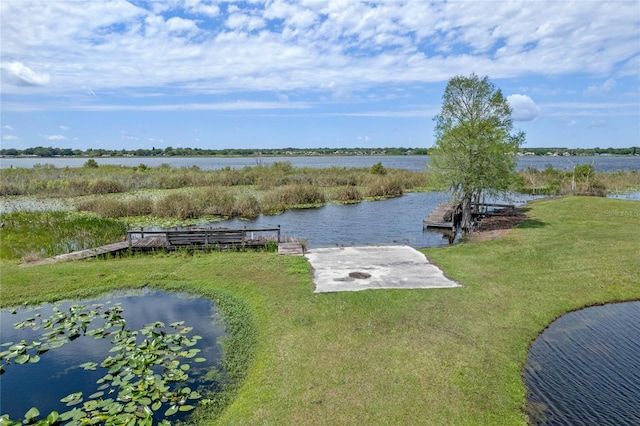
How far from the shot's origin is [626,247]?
17203 mm

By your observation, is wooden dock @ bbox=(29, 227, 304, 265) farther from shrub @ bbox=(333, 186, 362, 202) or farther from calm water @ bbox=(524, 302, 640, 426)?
shrub @ bbox=(333, 186, 362, 202)

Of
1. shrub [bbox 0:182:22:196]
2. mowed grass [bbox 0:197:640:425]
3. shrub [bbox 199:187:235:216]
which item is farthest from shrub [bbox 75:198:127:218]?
shrub [bbox 0:182:22:196]

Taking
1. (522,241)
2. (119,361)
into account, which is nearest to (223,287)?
(119,361)

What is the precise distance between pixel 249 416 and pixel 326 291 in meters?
5.75

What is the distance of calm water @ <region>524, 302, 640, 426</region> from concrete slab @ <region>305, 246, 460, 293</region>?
3663 millimetres

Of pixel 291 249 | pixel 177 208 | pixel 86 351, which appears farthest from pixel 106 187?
pixel 86 351

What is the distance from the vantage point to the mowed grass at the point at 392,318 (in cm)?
693

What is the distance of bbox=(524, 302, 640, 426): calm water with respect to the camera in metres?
6.90

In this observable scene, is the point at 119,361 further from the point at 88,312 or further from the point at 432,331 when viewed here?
the point at 432,331

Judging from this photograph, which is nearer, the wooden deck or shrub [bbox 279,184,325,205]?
the wooden deck

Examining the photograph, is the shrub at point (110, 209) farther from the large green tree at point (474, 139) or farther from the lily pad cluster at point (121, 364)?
the large green tree at point (474, 139)

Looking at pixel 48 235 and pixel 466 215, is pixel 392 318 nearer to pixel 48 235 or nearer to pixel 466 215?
pixel 466 215

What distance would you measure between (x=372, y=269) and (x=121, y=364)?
29.2 feet

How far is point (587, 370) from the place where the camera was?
8.31 m
